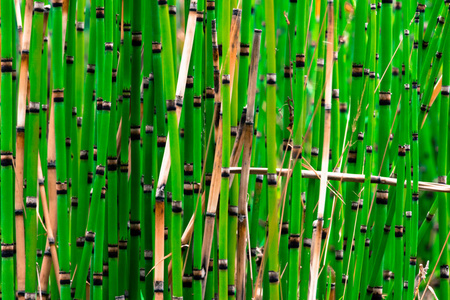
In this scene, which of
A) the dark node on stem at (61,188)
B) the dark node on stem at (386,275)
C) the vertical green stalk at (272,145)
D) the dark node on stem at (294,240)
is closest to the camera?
the vertical green stalk at (272,145)

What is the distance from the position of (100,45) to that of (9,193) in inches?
11.7

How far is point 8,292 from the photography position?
79cm

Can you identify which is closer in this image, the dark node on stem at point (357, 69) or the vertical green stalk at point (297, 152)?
the vertical green stalk at point (297, 152)

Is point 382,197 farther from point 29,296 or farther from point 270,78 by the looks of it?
point 29,296

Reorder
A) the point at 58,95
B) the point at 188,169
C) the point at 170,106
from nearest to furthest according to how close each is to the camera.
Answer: the point at 170,106 → the point at 58,95 → the point at 188,169

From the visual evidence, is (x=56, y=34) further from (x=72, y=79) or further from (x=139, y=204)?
(x=139, y=204)

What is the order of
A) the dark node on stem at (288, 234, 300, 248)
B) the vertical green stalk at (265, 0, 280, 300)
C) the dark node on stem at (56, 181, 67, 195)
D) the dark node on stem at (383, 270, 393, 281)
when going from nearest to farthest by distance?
1. the vertical green stalk at (265, 0, 280, 300)
2. the dark node on stem at (288, 234, 300, 248)
3. the dark node on stem at (56, 181, 67, 195)
4. the dark node on stem at (383, 270, 393, 281)

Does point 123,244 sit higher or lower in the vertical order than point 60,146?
lower

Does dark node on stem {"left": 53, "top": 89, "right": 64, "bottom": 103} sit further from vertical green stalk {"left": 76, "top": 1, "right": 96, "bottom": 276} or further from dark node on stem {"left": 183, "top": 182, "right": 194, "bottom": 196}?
dark node on stem {"left": 183, "top": 182, "right": 194, "bottom": 196}

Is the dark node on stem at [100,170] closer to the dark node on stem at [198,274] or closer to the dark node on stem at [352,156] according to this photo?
the dark node on stem at [198,274]

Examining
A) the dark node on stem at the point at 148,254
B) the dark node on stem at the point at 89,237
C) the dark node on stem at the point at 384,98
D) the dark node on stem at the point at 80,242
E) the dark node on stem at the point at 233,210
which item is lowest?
the dark node on stem at the point at 148,254

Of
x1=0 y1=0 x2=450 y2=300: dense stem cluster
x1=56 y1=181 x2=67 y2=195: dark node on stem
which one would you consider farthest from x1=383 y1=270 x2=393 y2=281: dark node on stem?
x1=56 y1=181 x2=67 y2=195: dark node on stem

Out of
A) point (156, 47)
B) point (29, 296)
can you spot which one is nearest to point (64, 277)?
point (29, 296)

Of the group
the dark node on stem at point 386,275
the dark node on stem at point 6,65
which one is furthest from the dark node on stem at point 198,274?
the dark node on stem at point 386,275
